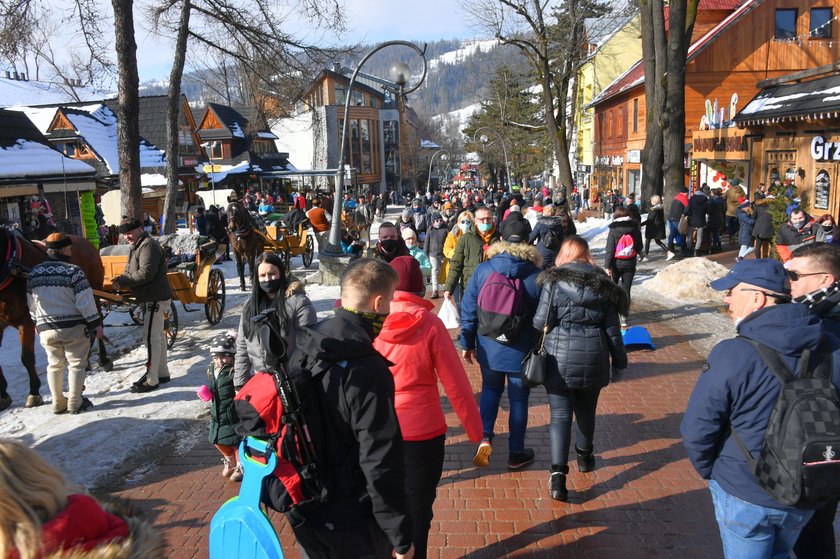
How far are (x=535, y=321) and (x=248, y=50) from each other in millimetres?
14431

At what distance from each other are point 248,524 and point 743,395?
1986 millimetres

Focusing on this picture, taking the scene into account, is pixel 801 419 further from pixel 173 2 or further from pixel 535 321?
pixel 173 2

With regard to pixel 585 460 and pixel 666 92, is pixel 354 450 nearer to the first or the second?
pixel 585 460

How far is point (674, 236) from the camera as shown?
16.3m

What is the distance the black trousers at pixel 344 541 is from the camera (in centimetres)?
251

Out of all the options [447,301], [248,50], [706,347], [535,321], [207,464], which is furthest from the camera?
[248,50]

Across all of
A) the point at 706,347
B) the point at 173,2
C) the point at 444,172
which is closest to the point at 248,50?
the point at 173,2

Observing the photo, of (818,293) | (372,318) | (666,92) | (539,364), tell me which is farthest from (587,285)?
(666,92)

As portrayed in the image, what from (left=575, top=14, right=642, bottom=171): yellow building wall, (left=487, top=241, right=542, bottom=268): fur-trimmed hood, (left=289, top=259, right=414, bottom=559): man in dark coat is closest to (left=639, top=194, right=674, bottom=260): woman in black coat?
(left=487, top=241, right=542, bottom=268): fur-trimmed hood

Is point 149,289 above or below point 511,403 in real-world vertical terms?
above

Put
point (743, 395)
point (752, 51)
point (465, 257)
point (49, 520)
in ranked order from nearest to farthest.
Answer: point (49, 520) < point (743, 395) < point (465, 257) < point (752, 51)

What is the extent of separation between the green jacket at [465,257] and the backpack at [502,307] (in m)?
3.18

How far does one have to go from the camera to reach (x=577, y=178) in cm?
5381

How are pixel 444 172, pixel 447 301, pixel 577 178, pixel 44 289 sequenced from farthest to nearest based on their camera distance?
1. pixel 444 172
2. pixel 577 178
3. pixel 447 301
4. pixel 44 289
